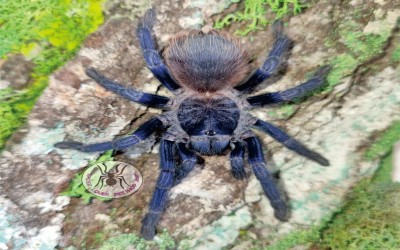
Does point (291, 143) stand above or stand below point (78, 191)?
above

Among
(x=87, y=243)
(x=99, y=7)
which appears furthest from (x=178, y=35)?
(x=87, y=243)

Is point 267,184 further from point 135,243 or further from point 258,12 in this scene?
point 258,12

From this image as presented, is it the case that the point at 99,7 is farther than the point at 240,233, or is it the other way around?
the point at 99,7

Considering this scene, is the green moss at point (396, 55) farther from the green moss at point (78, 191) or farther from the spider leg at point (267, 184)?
the green moss at point (78, 191)

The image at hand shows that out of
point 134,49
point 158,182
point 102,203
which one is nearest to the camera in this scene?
point 158,182

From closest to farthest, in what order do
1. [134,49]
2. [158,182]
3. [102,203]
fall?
[158,182], [102,203], [134,49]

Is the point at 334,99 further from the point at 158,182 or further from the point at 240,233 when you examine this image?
the point at 158,182

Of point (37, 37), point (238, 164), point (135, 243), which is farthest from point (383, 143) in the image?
point (37, 37)
